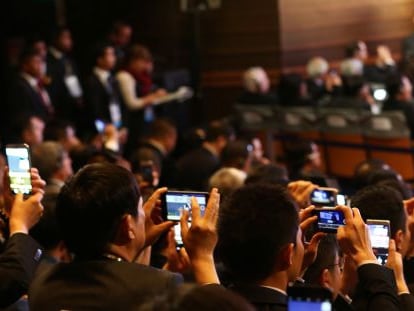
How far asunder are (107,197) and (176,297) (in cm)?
85

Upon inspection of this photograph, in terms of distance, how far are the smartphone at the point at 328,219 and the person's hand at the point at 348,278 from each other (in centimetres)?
12

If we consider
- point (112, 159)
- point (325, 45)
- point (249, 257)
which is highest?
point (249, 257)

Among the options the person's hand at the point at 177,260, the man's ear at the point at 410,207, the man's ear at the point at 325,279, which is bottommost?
the person's hand at the point at 177,260

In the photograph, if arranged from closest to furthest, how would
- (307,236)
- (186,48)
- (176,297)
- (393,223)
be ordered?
1. (176,297)
2. (307,236)
3. (393,223)
4. (186,48)

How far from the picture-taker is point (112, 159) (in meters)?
4.85

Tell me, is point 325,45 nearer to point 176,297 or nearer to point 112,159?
point 112,159

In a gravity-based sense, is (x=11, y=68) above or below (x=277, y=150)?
above

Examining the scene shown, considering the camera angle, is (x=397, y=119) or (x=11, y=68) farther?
(x=11, y=68)

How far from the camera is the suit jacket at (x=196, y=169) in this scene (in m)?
6.38

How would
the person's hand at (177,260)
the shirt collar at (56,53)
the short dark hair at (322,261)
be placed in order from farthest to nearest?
the shirt collar at (56,53)
the person's hand at (177,260)
the short dark hair at (322,261)

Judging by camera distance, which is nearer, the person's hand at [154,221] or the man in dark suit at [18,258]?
the man in dark suit at [18,258]

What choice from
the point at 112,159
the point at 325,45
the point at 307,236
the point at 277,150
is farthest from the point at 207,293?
the point at 325,45

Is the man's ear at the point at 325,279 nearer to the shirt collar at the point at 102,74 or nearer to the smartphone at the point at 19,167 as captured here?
the smartphone at the point at 19,167

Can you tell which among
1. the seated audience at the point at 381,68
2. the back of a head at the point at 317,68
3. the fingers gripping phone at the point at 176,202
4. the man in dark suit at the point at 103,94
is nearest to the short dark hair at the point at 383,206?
the fingers gripping phone at the point at 176,202
